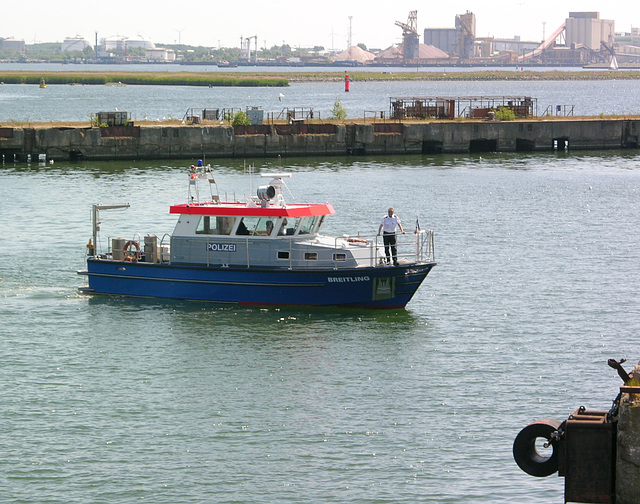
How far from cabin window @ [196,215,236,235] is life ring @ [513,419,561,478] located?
1685cm

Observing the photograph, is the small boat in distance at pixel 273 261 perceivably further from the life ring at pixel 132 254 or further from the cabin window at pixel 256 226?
the life ring at pixel 132 254

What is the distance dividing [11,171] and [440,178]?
2733 centimetres

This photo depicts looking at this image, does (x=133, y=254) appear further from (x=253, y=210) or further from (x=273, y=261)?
(x=273, y=261)

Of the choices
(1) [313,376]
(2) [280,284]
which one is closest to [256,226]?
(2) [280,284]

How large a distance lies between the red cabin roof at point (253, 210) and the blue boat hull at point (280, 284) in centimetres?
164

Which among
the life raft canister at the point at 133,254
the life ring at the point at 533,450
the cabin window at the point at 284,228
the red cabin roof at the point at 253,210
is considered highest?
the red cabin roof at the point at 253,210

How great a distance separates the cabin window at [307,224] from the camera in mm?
30391

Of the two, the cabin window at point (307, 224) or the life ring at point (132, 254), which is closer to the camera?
the cabin window at point (307, 224)

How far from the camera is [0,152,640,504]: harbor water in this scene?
19500mm

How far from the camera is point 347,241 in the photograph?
31.2 m

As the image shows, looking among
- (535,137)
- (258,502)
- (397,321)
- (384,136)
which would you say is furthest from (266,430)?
(535,137)

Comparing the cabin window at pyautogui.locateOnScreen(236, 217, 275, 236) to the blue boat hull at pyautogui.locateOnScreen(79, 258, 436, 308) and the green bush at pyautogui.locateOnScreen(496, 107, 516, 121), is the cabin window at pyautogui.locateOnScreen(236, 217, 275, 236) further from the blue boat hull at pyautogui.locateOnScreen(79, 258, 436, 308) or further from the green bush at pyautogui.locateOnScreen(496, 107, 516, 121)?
the green bush at pyautogui.locateOnScreen(496, 107, 516, 121)

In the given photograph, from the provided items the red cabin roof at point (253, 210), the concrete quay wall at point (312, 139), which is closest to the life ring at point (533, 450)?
the red cabin roof at point (253, 210)

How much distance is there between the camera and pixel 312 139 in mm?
75250
